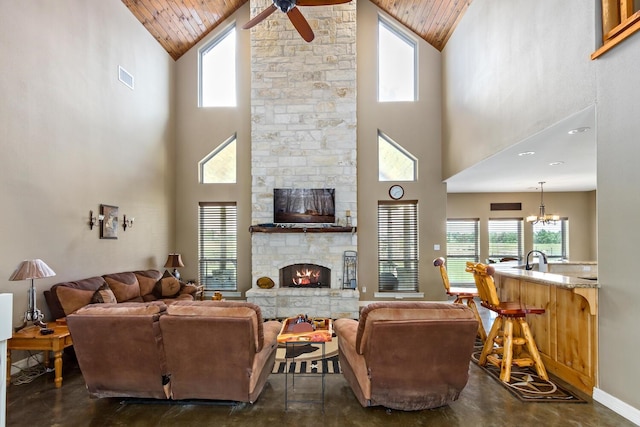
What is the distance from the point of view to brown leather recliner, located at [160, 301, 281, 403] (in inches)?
115

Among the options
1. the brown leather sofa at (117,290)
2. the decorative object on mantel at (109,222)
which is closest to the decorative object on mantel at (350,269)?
the brown leather sofa at (117,290)

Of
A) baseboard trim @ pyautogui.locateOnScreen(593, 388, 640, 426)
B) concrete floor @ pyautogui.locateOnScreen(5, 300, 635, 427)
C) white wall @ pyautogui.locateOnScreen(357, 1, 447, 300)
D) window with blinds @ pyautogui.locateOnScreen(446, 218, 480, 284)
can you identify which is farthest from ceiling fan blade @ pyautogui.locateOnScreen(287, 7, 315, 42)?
window with blinds @ pyautogui.locateOnScreen(446, 218, 480, 284)

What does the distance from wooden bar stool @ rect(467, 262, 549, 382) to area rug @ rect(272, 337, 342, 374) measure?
165 centimetres

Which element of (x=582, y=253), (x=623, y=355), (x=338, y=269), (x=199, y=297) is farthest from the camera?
(x=582, y=253)

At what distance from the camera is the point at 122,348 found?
3.03 metres

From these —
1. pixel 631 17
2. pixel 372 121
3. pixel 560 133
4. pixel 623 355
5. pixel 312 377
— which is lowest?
pixel 312 377

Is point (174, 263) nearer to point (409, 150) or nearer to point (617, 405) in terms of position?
point (409, 150)

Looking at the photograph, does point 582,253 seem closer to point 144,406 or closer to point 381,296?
point 381,296

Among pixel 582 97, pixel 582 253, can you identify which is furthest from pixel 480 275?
pixel 582 253

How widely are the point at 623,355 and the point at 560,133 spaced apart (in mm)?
2257

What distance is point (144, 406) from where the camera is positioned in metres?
3.25

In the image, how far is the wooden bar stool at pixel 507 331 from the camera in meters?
3.77

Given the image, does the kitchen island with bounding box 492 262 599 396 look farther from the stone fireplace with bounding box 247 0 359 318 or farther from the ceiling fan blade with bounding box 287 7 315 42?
the ceiling fan blade with bounding box 287 7 315 42

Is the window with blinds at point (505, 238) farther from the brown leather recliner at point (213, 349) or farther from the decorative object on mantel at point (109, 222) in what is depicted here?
the decorative object on mantel at point (109, 222)
